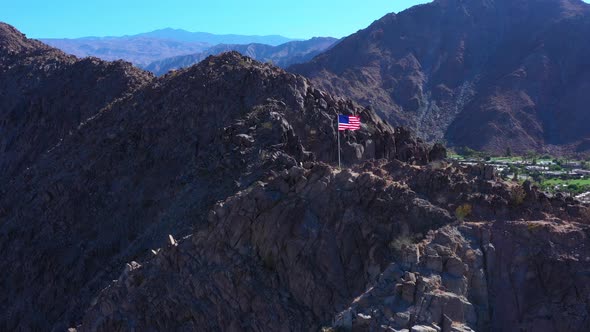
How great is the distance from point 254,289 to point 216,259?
216 cm

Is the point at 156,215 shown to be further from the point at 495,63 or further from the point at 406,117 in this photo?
the point at 495,63

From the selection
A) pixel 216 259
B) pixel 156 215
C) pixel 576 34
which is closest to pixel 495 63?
pixel 576 34

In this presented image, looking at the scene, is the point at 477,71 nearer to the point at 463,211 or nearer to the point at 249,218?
the point at 249,218

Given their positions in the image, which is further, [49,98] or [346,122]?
[49,98]

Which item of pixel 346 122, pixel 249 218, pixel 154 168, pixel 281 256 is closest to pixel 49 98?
pixel 154 168

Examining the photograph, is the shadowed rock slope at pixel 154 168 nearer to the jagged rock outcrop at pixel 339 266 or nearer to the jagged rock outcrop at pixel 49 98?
the jagged rock outcrop at pixel 339 266

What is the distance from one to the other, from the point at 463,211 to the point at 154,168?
2345 cm

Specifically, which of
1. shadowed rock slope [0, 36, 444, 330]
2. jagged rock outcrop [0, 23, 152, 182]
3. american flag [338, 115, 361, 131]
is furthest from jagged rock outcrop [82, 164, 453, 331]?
jagged rock outcrop [0, 23, 152, 182]

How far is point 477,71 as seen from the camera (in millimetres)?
120125

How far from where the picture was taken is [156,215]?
33.4 meters

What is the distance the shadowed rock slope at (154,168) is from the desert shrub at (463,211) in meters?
10.6

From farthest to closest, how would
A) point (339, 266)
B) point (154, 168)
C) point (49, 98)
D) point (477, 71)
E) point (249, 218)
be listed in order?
point (477, 71), point (49, 98), point (154, 168), point (249, 218), point (339, 266)

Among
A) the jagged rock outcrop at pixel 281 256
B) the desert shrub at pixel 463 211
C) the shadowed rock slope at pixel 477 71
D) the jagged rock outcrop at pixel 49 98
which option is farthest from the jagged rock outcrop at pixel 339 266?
the shadowed rock slope at pixel 477 71

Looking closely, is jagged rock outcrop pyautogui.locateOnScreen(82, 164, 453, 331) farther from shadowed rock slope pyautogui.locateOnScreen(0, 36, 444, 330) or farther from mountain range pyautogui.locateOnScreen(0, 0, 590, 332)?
shadowed rock slope pyautogui.locateOnScreen(0, 36, 444, 330)
